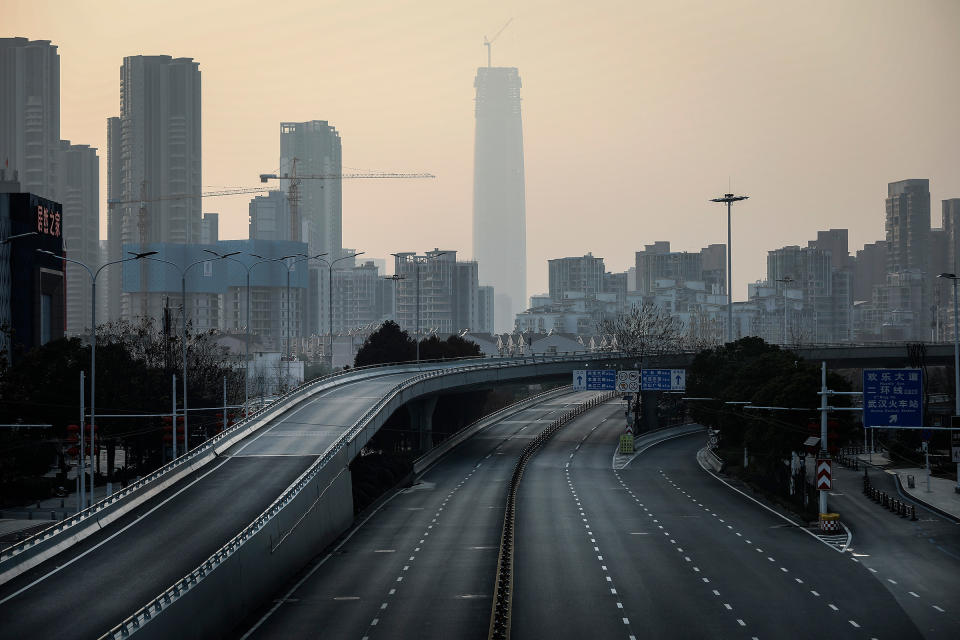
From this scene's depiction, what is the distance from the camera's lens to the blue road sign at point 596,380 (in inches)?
4473

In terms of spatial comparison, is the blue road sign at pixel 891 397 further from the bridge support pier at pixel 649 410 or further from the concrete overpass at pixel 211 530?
the bridge support pier at pixel 649 410

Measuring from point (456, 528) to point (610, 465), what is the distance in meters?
41.4

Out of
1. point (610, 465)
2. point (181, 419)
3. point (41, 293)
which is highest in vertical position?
point (41, 293)

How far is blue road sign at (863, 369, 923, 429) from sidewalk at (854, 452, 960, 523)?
20.4 meters

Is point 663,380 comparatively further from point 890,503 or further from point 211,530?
point 211,530

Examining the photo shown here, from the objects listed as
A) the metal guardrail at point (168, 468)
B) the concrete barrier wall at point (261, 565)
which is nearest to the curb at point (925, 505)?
the concrete barrier wall at point (261, 565)

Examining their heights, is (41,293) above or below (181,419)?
above

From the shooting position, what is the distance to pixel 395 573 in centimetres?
5122

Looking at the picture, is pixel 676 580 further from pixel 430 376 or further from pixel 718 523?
pixel 430 376

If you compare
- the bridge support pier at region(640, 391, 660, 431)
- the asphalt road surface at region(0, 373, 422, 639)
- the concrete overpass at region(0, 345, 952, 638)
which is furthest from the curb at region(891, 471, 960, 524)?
the bridge support pier at region(640, 391, 660, 431)

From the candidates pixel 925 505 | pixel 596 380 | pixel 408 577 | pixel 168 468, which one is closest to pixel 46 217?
pixel 596 380

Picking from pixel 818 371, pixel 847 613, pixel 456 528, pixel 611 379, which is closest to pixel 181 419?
pixel 456 528

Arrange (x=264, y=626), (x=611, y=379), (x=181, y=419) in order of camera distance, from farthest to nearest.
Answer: (x=611, y=379)
(x=181, y=419)
(x=264, y=626)

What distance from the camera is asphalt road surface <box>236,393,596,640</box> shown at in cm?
4062
